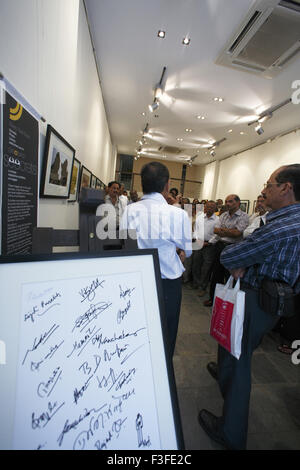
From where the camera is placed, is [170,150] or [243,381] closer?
[243,381]

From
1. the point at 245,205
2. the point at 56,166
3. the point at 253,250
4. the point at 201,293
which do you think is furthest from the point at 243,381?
the point at 245,205

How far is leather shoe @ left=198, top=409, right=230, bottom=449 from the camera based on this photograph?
1231mm

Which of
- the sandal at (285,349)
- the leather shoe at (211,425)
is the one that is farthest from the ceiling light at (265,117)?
the leather shoe at (211,425)

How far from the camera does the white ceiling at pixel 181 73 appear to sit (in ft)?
7.89

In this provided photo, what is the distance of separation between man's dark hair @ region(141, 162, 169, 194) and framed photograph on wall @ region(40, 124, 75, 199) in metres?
0.73

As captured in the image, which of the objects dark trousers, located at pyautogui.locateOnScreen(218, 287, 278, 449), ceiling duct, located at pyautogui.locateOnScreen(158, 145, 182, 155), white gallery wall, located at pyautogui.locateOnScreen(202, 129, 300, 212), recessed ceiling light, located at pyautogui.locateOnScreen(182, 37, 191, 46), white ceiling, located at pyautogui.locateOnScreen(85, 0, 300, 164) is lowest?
dark trousers, located at pyautogui.locateOnScreen(218, 287, 278, 449)

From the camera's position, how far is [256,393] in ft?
5.34

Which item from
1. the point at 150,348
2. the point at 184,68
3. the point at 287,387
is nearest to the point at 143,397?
the point at 150,348

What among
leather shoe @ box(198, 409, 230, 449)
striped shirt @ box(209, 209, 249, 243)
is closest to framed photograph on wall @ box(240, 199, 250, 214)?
striped shirt @ box(209, 209, 249, 243)
